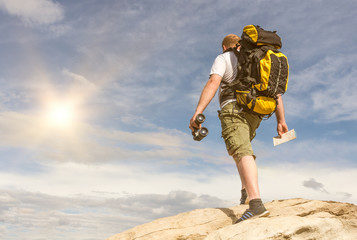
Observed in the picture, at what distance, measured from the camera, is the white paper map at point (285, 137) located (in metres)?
6.82

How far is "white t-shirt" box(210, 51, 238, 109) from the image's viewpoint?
6559 mm

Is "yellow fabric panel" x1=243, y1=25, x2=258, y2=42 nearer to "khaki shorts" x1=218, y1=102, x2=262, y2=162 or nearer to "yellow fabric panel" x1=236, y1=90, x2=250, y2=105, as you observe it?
"yellow fabric panel" x1=236, y1=90, x2=250, y2=105

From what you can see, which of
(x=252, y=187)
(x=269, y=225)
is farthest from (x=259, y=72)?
(x=269, y=225)

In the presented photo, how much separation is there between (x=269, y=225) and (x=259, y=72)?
2.65 metres

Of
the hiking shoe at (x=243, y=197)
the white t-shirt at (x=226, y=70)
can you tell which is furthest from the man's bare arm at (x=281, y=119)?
the hiking shoe at (x=243, y=197)

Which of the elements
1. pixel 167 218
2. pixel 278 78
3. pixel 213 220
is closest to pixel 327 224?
pixel 213 220

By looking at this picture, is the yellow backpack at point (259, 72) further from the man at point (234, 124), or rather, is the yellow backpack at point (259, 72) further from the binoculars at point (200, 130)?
the binoculars at point (200, 130)

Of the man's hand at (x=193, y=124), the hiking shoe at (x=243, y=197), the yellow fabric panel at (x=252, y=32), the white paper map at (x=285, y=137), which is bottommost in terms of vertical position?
the hiking shoe at (x=243, y=197)

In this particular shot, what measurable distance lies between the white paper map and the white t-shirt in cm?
135

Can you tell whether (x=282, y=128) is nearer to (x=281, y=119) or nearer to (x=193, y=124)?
(x=281, y=119)

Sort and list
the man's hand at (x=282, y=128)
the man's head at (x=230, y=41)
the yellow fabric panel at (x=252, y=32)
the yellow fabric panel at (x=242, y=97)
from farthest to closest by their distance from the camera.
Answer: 1. the man's hand at (x=282, y=128)
2. the man's head at (x=230, y=41)
3. the yellow fabric panel at (x=252, y=32)
4. the yellow fabric panel at (x=242, y=97)

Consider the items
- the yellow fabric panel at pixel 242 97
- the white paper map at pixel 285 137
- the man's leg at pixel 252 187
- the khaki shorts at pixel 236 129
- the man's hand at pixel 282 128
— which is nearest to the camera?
the man's leg at pixel 252 187

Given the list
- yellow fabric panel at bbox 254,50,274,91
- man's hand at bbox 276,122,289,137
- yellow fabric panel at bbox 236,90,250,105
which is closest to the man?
yellow fabric panel at bbox 236,90,250,105

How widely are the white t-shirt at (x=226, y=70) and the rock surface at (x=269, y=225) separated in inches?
89.2
